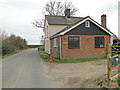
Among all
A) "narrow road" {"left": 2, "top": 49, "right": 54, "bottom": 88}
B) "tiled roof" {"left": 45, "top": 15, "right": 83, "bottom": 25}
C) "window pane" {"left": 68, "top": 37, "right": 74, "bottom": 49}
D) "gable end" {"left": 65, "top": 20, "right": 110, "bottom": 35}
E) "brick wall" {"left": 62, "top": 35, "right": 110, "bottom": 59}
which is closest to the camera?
"narrow road" {"left": 2, "top": 49, "right": 54, "bottom": 88}

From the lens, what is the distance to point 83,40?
1448 centimetres

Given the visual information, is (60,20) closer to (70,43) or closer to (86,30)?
(86,30)

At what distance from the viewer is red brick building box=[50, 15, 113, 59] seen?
13.7 metres

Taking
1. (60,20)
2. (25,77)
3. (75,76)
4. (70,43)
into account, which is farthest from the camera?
(60,20)

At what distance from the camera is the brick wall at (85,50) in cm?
1370

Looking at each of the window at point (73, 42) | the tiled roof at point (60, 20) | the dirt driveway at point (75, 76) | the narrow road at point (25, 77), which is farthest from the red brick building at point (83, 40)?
the tiled roof at point (60, 20)

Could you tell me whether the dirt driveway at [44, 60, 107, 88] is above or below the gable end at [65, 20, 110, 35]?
below

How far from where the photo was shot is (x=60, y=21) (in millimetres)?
23641

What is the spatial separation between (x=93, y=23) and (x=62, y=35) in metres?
4.60

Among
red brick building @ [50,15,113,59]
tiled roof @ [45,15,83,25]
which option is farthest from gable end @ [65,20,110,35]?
tiled roof @ [45,15,83,25]

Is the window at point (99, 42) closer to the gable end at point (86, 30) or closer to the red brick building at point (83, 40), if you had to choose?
the red brick building at point (83, 40)

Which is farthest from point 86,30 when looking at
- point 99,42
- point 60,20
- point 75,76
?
point 60,20

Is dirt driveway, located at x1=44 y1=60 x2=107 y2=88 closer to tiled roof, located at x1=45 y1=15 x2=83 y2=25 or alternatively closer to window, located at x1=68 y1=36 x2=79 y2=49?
window, located at x1=68 y1=36 x2=79 y2=49

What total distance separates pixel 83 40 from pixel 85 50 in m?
1.30
